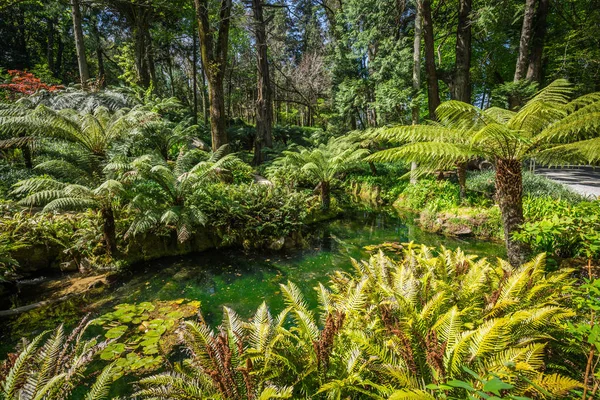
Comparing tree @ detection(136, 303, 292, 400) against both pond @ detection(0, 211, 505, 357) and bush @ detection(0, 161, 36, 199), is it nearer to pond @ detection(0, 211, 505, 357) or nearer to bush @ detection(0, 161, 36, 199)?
pond @ detection(0, 211, 505, 357)

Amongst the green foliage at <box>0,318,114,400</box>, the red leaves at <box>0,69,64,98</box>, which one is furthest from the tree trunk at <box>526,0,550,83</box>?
the red leaves at <box>0,69,64,98</box>

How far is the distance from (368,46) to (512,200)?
10994 mm

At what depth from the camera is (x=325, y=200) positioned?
806 centimetres

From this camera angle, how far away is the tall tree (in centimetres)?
646

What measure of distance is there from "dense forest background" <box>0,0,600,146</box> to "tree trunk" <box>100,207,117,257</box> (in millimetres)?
3569

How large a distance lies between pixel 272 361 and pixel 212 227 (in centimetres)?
407

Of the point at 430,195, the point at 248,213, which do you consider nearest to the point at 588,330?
the point at 248,213

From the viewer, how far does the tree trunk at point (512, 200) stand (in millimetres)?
3262

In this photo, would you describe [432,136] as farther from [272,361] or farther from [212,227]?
[212,227]

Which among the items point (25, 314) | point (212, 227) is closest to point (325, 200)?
point (212, 227)

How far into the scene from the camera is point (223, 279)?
4332mm

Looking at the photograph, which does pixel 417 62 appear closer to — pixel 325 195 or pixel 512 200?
pixel 325 195

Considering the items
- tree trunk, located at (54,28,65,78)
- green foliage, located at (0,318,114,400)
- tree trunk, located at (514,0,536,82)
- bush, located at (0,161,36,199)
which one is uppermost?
tree trunk, located at (54,28,65,78)

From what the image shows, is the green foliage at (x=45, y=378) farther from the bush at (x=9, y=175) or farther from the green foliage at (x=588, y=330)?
the bush at (x=9, y=175)
